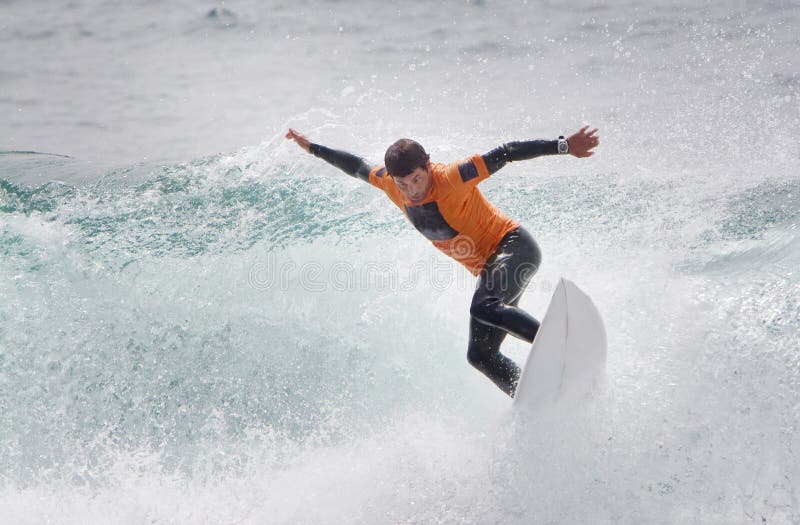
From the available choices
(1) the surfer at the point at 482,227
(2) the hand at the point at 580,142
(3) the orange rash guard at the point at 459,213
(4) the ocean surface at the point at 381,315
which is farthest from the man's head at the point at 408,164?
(4) the ocean surface at the point at 381,315

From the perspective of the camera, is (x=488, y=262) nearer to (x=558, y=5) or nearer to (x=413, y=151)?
(x=413, y=151)

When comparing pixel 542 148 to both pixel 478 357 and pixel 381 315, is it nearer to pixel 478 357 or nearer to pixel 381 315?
pixel 478 357

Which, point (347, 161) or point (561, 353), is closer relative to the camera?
point (561, 353)

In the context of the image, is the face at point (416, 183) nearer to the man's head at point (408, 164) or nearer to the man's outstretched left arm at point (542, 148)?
the man's head at point (408, 164)

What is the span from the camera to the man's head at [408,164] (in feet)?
10.6

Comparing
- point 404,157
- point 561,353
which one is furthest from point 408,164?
point 561,353

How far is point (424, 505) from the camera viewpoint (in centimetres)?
327

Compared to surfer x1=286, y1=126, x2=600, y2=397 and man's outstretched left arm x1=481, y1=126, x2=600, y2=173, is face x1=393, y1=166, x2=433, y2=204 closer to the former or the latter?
surfer x1=286, y1=126, x2=600, y2=397

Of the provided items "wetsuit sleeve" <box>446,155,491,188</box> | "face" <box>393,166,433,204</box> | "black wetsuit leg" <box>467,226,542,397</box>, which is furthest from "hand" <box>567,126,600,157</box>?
"face" <box>393,166,433,204</box>

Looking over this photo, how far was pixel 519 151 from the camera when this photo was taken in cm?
342

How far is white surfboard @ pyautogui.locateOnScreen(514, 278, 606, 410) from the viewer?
3279 millimetres

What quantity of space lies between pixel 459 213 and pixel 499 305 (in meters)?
0.59

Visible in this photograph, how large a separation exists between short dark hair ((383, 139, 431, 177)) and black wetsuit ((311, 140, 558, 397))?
0.44 metres

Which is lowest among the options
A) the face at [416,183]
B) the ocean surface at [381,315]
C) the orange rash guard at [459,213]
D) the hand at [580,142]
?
the ocean surface at [381,315]
